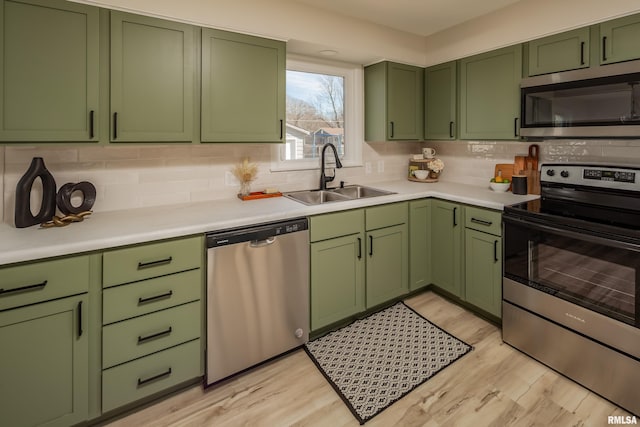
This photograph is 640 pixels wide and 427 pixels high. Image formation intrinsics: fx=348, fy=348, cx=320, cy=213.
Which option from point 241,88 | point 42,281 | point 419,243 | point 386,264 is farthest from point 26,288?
point 419,243

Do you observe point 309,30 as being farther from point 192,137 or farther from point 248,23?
point 192,137

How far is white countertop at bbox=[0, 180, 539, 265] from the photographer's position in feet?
4.93

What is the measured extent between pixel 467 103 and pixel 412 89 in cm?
54

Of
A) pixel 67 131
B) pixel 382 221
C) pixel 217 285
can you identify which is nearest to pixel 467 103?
pixel 382 221

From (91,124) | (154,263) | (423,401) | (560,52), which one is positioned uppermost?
(560,52)

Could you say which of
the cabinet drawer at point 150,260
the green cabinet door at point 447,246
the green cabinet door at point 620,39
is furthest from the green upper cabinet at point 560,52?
the cabinet drawer at point 150,260

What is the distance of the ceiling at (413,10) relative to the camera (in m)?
2.57

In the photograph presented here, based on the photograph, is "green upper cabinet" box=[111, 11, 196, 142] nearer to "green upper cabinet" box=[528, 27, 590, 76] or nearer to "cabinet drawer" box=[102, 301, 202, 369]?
"cabinet drawer" box=[102, 301, 202, 369]

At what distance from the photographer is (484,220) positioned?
2475 mm

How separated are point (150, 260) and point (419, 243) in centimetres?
205

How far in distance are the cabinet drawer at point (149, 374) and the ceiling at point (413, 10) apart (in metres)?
2.43

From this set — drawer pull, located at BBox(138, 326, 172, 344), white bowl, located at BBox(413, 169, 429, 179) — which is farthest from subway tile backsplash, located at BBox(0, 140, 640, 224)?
drawer pull, located at BBox(138, 326, 172, 344)

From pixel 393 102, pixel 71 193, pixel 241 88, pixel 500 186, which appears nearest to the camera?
pixel 71 193

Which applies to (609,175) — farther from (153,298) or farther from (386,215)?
(153,298)
